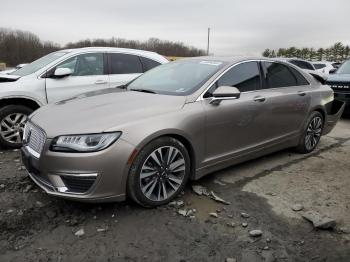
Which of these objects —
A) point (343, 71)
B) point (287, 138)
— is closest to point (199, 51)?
point (343, 71)

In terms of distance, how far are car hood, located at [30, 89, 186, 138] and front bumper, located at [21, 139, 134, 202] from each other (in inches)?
8.3

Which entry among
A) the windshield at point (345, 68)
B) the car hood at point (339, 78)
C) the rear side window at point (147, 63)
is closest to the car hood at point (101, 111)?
the rear side window at point (147, 63)

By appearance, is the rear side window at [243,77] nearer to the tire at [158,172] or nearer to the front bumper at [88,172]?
→ the tire at [158,172]

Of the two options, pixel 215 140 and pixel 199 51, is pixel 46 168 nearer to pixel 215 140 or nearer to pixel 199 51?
pixel 215 140

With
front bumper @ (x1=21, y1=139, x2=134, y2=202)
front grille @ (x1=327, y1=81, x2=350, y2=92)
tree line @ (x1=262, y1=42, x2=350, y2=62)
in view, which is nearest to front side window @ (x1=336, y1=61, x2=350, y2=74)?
front grille @ (x1=327, y1=81, x2=350, y2=92)

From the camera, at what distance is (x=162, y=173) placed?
11.9 feet

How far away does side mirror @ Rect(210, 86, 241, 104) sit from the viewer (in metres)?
3.93

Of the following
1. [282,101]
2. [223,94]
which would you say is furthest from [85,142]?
[282,101]

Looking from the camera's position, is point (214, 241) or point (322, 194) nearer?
point (214, 241)

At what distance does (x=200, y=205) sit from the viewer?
12.4 ft

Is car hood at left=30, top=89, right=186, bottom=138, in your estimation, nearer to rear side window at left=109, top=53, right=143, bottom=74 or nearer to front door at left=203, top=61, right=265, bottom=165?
front door at left=203, top=61, right=265, bottom=165

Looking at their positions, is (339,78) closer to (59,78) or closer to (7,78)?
(59,78)

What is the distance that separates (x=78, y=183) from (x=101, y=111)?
2.53 ft

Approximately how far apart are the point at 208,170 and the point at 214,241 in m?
1.09
